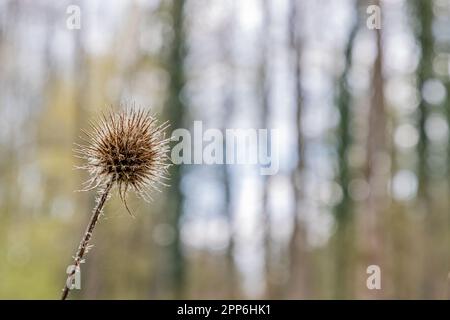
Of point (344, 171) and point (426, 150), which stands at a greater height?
point (426, 150)

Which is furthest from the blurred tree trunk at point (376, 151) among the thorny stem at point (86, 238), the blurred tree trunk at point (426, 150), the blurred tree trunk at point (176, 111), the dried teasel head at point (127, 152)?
the thorny stem at point (86, 238)

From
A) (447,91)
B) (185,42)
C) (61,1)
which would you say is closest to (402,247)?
(447,91)

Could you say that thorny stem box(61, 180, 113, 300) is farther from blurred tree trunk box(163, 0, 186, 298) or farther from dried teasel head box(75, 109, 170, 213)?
blurred tree trunk box(163, 0, 186, 298)

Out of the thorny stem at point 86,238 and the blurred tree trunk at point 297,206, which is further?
the blurred tree trunk at point 297,206

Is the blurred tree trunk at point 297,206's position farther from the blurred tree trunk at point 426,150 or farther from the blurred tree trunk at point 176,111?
the blurred tree trunk at point 176,111

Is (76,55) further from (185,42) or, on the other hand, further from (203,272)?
(203,272)

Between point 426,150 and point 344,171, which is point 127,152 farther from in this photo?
point 344,171

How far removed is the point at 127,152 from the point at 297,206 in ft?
33.5

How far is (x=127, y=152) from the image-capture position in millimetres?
2482

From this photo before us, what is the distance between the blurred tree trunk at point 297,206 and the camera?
39.8 feet

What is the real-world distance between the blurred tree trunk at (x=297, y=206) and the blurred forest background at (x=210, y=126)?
2032 mm

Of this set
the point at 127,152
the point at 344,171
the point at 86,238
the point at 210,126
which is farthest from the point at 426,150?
the point at 86,238

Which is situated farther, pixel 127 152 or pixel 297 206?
pixel 297 206

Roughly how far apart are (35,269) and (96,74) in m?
5.29
